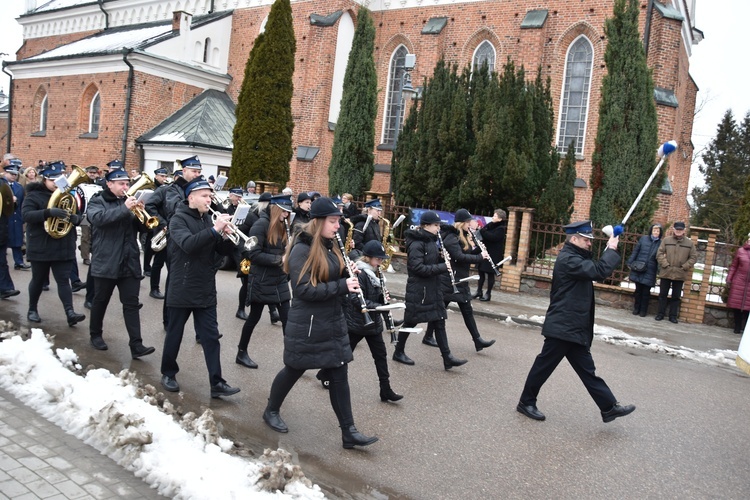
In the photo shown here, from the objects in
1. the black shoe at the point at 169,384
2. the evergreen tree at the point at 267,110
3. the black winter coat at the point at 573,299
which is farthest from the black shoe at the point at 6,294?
the evergreen tree at the point at 267,110

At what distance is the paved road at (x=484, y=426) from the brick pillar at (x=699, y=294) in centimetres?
430

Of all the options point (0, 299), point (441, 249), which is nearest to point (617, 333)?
point (441, 249)

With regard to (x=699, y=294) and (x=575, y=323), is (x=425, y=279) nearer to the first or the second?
(x=575, y=323)

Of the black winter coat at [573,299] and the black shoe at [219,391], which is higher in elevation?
the black winter coat at [573,299]

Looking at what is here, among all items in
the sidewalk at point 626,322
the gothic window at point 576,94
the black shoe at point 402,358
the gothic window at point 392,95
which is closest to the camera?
the black shoe at point 402,358

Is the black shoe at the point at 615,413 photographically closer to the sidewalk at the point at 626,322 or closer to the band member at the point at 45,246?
the sidewalk at the point at 626,322

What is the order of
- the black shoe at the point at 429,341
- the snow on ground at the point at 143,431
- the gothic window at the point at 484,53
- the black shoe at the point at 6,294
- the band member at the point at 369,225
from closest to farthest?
the snow on ground at the point at 143,431, the black shoe at the point at 429,341, the black shoe at the point at 6,294, the band member at the point at 369,225, the gothic window at the point at 484,53

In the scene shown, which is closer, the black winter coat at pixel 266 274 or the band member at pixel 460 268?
the black winter coat at pixel 266 274

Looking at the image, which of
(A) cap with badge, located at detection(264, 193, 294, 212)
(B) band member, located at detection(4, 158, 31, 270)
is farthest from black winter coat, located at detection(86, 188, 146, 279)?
(B) band member, located at detection(4, 158, 31, 270)

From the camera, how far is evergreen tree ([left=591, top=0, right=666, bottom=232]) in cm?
1612

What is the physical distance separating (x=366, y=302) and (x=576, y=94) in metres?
18.7

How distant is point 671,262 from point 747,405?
539 centimetres

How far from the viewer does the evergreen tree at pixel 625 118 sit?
16125 millimetres

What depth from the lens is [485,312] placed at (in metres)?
11.5
